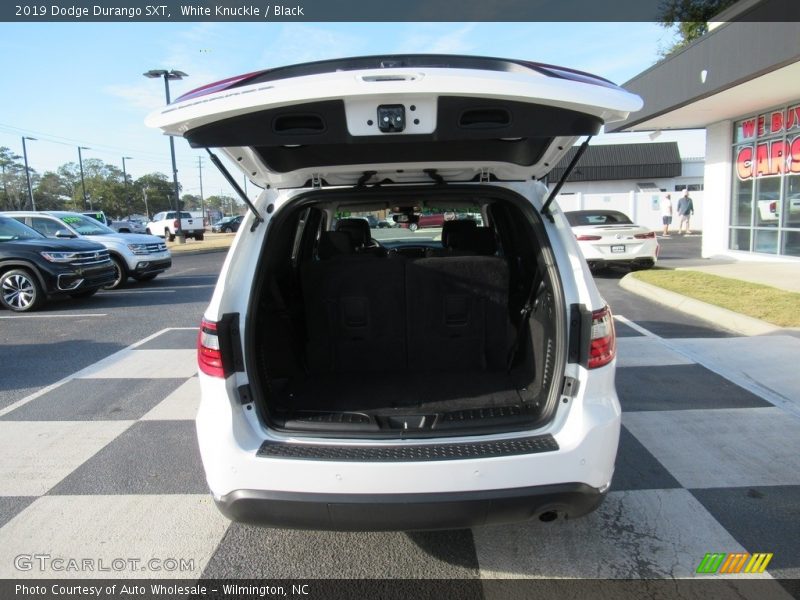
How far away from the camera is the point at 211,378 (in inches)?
95.2

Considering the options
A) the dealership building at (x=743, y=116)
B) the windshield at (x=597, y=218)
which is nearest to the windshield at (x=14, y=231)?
the windshield at (x=597, y=218)

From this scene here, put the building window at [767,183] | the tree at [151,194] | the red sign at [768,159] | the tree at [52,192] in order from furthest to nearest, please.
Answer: the tree at [151,194] < the tree at [52,192] < the building window at [767,183] < the red sign at [768,159]

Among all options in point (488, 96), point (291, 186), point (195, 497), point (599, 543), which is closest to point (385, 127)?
point (488, 96)

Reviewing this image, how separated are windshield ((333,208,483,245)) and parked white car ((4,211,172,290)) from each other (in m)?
7.51

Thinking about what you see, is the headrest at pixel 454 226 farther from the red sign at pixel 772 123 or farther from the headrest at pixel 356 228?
the red sign at pixel 772 123

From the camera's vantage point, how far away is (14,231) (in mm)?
9828

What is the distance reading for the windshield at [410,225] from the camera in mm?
5070

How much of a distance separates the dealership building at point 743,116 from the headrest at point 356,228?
732 cm

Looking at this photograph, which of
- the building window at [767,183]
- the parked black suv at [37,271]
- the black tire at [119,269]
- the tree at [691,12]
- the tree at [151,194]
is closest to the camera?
the parked black suv at [37,271]

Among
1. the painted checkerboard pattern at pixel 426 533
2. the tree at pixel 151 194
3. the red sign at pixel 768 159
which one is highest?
the tree at pixel 151 194

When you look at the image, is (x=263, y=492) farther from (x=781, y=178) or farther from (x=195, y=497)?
(x=781, y=178)

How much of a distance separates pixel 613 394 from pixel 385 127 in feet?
4.86

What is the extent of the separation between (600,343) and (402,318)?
1.32 metres

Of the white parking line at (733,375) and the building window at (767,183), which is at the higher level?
the building window at (767,183)
